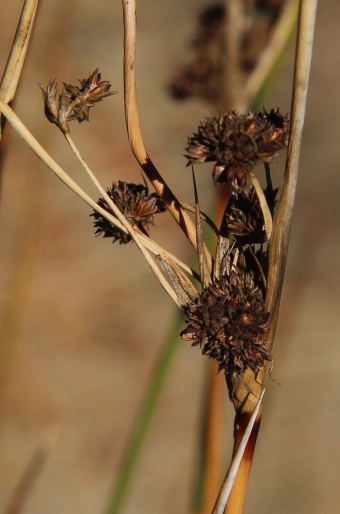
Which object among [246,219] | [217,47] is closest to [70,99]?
[246,219]

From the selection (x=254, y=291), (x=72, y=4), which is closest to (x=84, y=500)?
(x=72, y=4)

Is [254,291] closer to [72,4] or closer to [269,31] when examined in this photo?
[269,31]

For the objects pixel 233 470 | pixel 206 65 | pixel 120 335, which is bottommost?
pixel 233 470

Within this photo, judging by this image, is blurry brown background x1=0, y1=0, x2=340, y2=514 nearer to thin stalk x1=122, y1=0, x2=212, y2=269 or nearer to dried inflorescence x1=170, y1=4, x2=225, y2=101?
dried inflorescence x1=170, y1=4, x2=225, y2=101

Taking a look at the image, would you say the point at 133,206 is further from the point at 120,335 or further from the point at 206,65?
the point at 120,335

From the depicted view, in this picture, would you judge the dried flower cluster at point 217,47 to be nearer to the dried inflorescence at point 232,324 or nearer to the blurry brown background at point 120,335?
the blurry brown background at point 120,335
